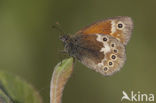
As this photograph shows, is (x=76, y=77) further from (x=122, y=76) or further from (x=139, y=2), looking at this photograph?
(x=139, y=2)

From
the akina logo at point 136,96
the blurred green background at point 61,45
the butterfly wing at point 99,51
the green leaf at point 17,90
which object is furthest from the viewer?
the blurred green background at point 61,45

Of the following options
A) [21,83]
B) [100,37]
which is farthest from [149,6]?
[21,83]

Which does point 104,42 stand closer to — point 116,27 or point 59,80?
point 116,27

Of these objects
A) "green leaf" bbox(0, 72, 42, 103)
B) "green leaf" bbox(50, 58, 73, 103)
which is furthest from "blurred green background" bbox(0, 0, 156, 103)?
"green leaf" bbox(50, 58, 73, 103)

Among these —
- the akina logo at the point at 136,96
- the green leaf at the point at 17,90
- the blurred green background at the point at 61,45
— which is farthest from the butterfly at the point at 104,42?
the blurred green background at the point at 61,45

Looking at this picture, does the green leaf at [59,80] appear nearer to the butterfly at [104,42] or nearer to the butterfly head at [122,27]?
the butterfly at [104,42]
